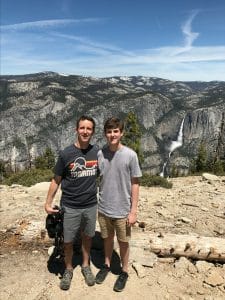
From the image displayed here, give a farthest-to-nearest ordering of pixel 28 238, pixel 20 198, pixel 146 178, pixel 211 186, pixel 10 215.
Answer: pixel 146 178, pixel 211 186, pixel 20 198, pixel 10 215, pixel 28 238

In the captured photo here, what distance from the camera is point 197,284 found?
743cm

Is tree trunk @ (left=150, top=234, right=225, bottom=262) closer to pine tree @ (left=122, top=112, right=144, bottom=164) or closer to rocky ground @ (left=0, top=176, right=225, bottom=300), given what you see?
rocky ground @ (left=0, top=176, right=225, bottom=300)

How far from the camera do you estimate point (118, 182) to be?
6543 millimetres

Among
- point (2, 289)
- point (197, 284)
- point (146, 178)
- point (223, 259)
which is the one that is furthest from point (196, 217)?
point (146, 178)

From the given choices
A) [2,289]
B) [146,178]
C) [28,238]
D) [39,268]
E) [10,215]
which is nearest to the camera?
[2,289]

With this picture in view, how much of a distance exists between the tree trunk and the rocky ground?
13 cm

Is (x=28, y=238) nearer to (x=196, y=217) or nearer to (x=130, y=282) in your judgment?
(x=130, y=282)

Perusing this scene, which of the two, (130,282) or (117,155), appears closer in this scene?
(117,155)

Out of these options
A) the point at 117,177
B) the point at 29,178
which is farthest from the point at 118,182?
the point at 29,178

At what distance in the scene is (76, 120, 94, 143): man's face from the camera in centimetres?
646

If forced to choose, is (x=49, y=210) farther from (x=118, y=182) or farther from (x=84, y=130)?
(x=84, y=130)

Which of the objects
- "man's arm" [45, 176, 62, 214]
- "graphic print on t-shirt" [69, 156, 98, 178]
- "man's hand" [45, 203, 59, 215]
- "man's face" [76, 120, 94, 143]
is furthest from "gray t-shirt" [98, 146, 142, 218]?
"man's hand" [45, 203, 59, 215]

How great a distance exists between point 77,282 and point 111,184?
2.24 metres

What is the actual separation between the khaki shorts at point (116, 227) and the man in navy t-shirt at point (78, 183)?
22 centimetres
